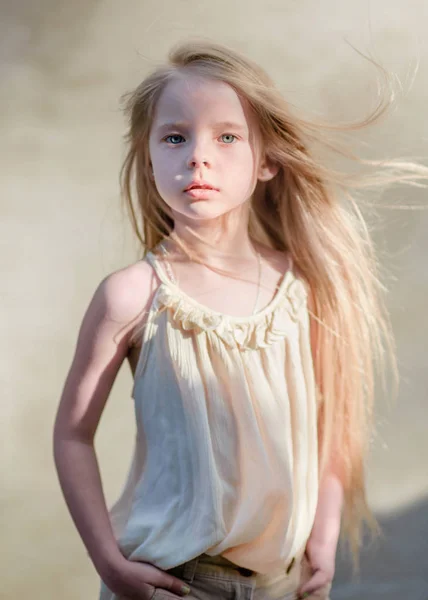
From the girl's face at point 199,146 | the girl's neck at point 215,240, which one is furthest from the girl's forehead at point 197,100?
the girl's neck at point 215,240

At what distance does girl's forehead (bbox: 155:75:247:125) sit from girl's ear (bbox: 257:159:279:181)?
86mm

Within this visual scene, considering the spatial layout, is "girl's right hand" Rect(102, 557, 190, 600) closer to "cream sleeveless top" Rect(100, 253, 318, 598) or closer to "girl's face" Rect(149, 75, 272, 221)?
"cream sleeveless top" Rect(100, 253, 318, 598)

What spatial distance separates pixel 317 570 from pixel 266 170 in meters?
0.50

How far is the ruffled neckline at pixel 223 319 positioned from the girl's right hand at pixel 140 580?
0.89ft

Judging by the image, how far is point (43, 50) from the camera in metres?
2.07

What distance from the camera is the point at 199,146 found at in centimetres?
115

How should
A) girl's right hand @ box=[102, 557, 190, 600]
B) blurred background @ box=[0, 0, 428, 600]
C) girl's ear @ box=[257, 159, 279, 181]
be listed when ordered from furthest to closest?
1. blurred background @ box=[0, 0, 428, 600]
2. girl's ear @ box=[257, 159, 279, 181]
3. girl's right hand @ box=[102, 557, 190, 600]

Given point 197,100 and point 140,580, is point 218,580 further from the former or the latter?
point 197,100

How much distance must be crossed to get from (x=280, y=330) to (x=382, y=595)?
0.93 m

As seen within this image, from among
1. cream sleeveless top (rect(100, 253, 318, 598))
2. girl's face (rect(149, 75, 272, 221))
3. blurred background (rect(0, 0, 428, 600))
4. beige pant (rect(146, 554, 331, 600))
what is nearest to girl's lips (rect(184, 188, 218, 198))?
girl's face (rect(149, 75, 272, 221))

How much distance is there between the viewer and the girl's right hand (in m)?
1.13

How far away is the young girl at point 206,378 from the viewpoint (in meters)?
1.15

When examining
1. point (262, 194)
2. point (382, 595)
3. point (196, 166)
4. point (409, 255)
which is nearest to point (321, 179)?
point (262, 194)

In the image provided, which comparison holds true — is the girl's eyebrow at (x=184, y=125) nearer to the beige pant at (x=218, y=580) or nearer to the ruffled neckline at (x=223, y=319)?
the ruffled neckline at (x=223, y=319)
